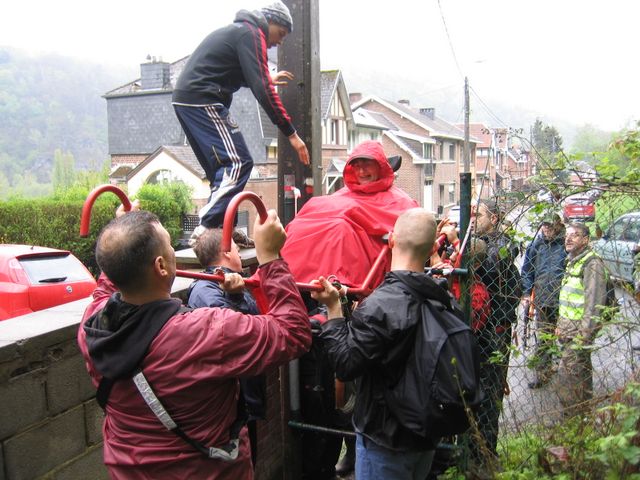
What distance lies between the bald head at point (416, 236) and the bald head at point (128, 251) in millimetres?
1087

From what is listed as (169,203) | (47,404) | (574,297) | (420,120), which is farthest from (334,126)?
(47,404)

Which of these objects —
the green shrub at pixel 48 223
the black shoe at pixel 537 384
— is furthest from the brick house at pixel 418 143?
the black shoe at pixel 537 384

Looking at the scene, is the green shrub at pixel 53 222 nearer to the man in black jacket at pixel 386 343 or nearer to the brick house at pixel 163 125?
the brick house at pixel 163 125

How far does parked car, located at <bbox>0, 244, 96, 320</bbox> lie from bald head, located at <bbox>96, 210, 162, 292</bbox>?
7972 millimetres

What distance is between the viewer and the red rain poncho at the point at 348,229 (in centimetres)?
339

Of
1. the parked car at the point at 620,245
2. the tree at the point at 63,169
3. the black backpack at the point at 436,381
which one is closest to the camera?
the black backpack at the point at 436,381

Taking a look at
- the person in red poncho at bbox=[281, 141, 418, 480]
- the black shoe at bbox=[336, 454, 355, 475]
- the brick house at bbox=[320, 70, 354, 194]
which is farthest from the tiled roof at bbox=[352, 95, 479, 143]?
the person in red poncho at bbox=[281, 141, 418, 480]

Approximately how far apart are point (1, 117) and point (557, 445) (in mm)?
125648

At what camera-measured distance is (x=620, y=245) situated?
3227 mm

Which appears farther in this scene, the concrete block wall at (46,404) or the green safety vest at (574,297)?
the green safety vest at (574,297)

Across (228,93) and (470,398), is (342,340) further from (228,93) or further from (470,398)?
(228,93)

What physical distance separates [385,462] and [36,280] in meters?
8.32

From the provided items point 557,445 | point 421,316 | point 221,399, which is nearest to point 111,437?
point 221,399

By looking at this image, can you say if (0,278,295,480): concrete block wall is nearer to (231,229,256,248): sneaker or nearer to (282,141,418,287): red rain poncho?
(282,141,418,287): red rain poncho
